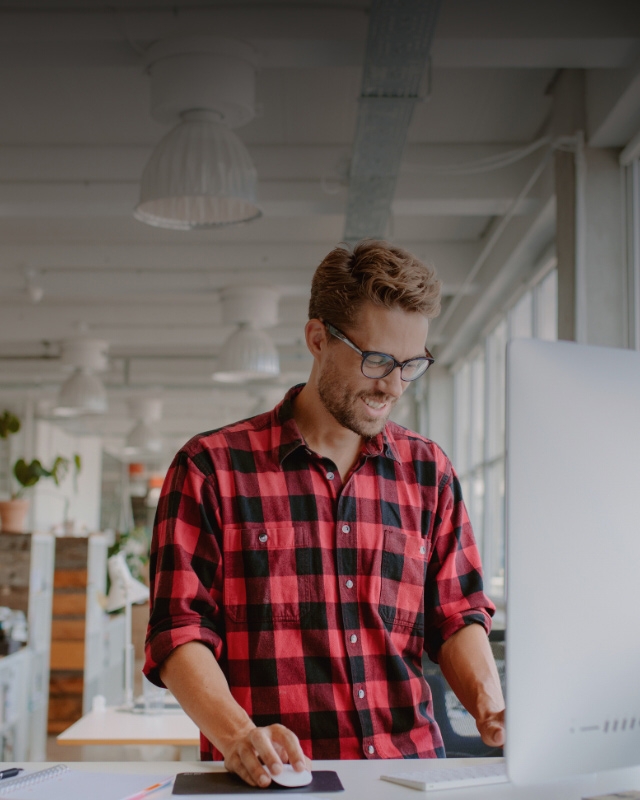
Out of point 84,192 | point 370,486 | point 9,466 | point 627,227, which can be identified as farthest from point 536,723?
point 9,466

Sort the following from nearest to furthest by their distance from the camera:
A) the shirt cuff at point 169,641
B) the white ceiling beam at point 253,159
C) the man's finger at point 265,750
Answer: the man's finger at point 265,750
the shirt cuff at point 169,641
the white ceiling beam at point 253,159

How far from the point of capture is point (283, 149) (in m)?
5.51

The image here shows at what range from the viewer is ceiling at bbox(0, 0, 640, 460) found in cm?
359

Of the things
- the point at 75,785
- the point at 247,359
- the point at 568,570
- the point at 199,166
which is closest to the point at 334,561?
the point at 75,785

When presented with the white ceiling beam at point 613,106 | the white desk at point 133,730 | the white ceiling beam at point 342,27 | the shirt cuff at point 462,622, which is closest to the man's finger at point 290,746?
the shirt cuff at point 462,622

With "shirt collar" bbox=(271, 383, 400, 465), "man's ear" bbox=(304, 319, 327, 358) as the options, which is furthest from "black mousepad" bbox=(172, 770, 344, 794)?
"man's ear" bbox=(304, 319, 327, 358)

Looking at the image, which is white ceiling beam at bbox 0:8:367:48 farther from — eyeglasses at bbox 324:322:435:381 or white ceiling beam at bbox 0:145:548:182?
eyeglasses at bbox 324:322:435:381

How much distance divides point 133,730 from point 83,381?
537 centimetres

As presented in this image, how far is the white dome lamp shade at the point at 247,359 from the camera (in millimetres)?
6324

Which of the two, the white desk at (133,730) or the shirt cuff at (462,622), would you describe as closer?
the shirt cuff at (462,622)

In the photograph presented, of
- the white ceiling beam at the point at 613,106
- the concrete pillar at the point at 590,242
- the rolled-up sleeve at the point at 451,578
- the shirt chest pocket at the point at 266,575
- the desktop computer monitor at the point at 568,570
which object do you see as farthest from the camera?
the concrete pillar at the point at 590,242

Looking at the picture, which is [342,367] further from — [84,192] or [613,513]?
[84,192]

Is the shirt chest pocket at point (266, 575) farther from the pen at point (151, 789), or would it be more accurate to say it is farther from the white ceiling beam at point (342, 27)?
the white ceiling beam at point (342, 27)

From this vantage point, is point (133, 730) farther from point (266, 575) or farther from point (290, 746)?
point (290, 746)
